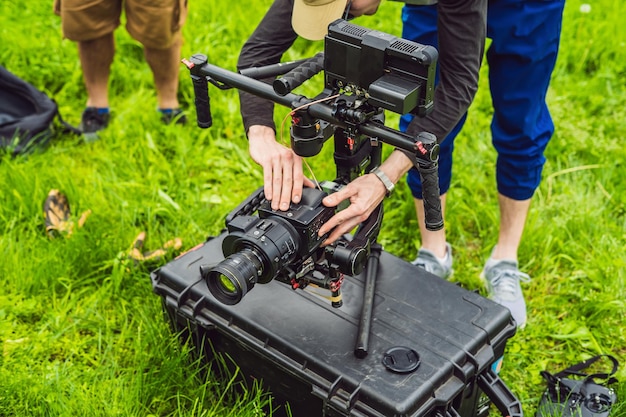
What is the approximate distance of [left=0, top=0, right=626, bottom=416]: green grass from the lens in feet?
9.87

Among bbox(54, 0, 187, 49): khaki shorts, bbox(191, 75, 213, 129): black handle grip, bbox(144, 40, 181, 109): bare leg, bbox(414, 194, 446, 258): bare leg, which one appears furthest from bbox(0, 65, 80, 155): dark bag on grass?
bbox(414, 194, 446, 258): bare leg

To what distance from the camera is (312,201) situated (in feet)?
8.33

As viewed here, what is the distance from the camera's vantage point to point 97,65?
4539 mm

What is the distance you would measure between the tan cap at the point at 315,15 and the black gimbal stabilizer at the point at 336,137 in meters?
0.12

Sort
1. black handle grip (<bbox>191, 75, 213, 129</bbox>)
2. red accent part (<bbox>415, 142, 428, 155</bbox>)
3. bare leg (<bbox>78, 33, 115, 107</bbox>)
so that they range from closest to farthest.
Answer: red accent part (<bbox>415, 142, 428, 155</bbox>) < black handle grip (<bbox>191, 75, 213, 129</bbox>) < bare leg (<bbox>78, 33, 115, 107</bbox>)

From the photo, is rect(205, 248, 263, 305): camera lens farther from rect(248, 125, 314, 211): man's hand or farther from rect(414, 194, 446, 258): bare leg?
rect(414, 194, 446, 258): bare leg

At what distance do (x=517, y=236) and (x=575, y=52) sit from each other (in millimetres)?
1984

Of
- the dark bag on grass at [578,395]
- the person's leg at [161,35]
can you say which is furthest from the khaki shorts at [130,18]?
the dark bag on grass at [578,395]

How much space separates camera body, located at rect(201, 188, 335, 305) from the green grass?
0.55 meters

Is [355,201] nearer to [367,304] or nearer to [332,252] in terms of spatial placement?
[332,252]

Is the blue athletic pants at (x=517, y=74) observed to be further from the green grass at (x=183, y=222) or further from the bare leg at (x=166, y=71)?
the bare leg at (x=166, y=71)

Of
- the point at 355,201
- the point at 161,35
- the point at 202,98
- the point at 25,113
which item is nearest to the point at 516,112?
the point at 355,201

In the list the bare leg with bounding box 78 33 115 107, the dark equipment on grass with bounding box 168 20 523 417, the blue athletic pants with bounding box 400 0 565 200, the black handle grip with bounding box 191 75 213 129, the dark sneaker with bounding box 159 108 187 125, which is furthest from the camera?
the dark sneaker with bounding box 159 108 187 125

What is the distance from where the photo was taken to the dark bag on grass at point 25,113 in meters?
4.31
